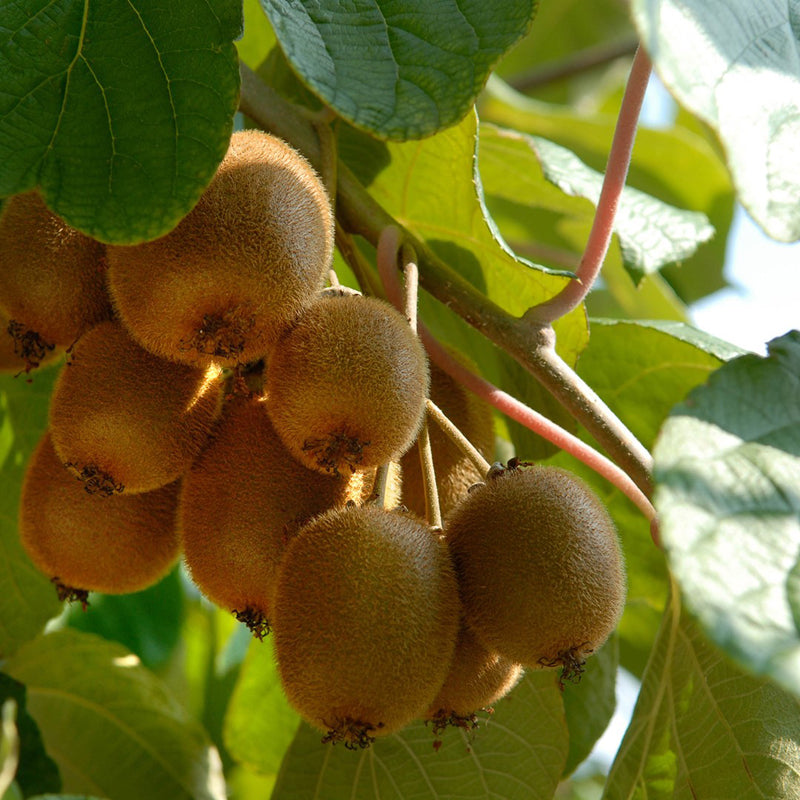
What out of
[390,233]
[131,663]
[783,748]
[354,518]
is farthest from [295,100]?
[783,748]

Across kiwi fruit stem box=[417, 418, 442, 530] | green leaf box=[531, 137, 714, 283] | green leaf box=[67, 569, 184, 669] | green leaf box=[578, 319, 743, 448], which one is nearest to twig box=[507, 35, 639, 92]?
green leaf box=[531, 137, 714, 283]

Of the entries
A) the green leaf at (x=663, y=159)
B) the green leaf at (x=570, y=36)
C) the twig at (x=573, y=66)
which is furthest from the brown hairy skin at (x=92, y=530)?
the green leaf at (x=570, y=36)

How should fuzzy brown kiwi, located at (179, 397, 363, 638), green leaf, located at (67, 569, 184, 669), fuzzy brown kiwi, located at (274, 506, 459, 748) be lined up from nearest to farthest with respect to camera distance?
fuzzy brown kiwi, located at (274, 506, 459, 748) → fuzzy brown kiwi, located at (179, 397, 363, 638) → green leaf, located at (67, 569, 184, 669)

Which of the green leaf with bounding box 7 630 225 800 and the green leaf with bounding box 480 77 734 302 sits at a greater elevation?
the green leaf with bounding box 480 77 734 302

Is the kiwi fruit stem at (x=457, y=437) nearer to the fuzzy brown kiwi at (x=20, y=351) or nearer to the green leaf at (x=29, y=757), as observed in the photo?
the fuzzy brown kiwi at (x=20, y=351)

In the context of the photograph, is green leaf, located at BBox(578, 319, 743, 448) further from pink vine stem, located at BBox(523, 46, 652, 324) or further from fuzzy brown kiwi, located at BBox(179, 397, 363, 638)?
fuzzy brown kiwi, located at BBox(179, 397, 363, 638)

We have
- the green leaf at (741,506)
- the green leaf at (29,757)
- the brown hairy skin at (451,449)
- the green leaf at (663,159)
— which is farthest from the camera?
the green leaf at (663,159)
